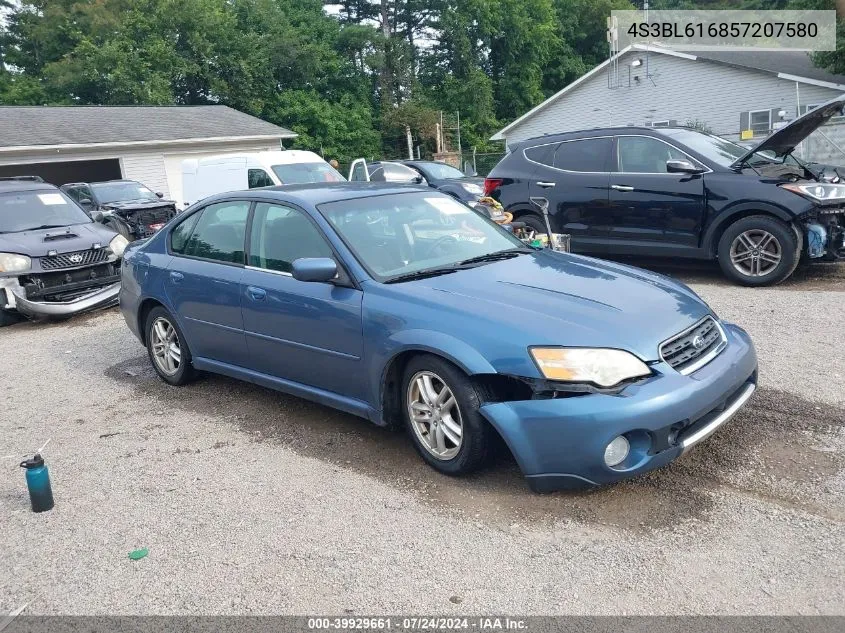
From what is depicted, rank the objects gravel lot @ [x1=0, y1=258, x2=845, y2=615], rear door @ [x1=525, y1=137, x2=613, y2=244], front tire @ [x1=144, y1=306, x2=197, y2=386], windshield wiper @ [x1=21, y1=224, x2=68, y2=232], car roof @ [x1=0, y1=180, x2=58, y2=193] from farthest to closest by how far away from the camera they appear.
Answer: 1. car roof @ [x1=0, y1=180, x2=58, y2=193]
2. windshield wiper @ [x1=21, y1=224, x2=68, y2=232]
3. rear door @ [x1=525, y1=137, x2=613, y2=244]
4. front tire @ [x1=144, y1=306, x2=197, y2=386]
5. gravel lot @ [x1=0, y1=258, x2=845, y2=615]

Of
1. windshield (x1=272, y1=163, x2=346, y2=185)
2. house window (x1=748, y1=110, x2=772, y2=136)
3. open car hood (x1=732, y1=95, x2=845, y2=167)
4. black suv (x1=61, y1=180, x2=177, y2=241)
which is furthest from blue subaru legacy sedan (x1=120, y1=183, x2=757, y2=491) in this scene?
house window (x1=748, y1=110, x2=772, y2=136)

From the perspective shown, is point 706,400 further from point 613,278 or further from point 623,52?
point 623,52

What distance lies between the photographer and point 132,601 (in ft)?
10.5

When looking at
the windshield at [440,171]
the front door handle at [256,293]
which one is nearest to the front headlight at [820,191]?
the front door handle at [256,293]

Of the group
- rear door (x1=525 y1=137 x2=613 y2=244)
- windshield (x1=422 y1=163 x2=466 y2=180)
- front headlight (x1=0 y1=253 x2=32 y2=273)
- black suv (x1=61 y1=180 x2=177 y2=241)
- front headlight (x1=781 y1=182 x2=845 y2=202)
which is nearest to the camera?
front headlight (x1=781 y1=182 x2=845 y2=202)

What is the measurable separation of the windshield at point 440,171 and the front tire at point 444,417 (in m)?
12.6

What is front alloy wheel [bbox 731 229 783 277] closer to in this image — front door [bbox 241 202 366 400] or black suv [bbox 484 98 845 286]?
black suv [bbox 484 98 845 286]

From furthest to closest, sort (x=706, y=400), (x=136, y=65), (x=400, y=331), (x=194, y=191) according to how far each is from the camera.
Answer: (x=136, y=65) < (x=194, y=191) < (x=400, y=331) < (x=706, y=400)

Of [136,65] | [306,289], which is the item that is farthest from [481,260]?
[136,65]

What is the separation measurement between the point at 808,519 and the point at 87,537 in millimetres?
3467

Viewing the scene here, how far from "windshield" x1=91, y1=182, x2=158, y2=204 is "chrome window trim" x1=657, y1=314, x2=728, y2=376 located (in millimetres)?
13309

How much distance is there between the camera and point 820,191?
7707mm

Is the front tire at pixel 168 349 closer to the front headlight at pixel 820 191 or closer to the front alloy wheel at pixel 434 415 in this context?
the front alloy wheel at pixel 434 415

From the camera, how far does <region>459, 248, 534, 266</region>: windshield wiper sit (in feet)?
15.4
